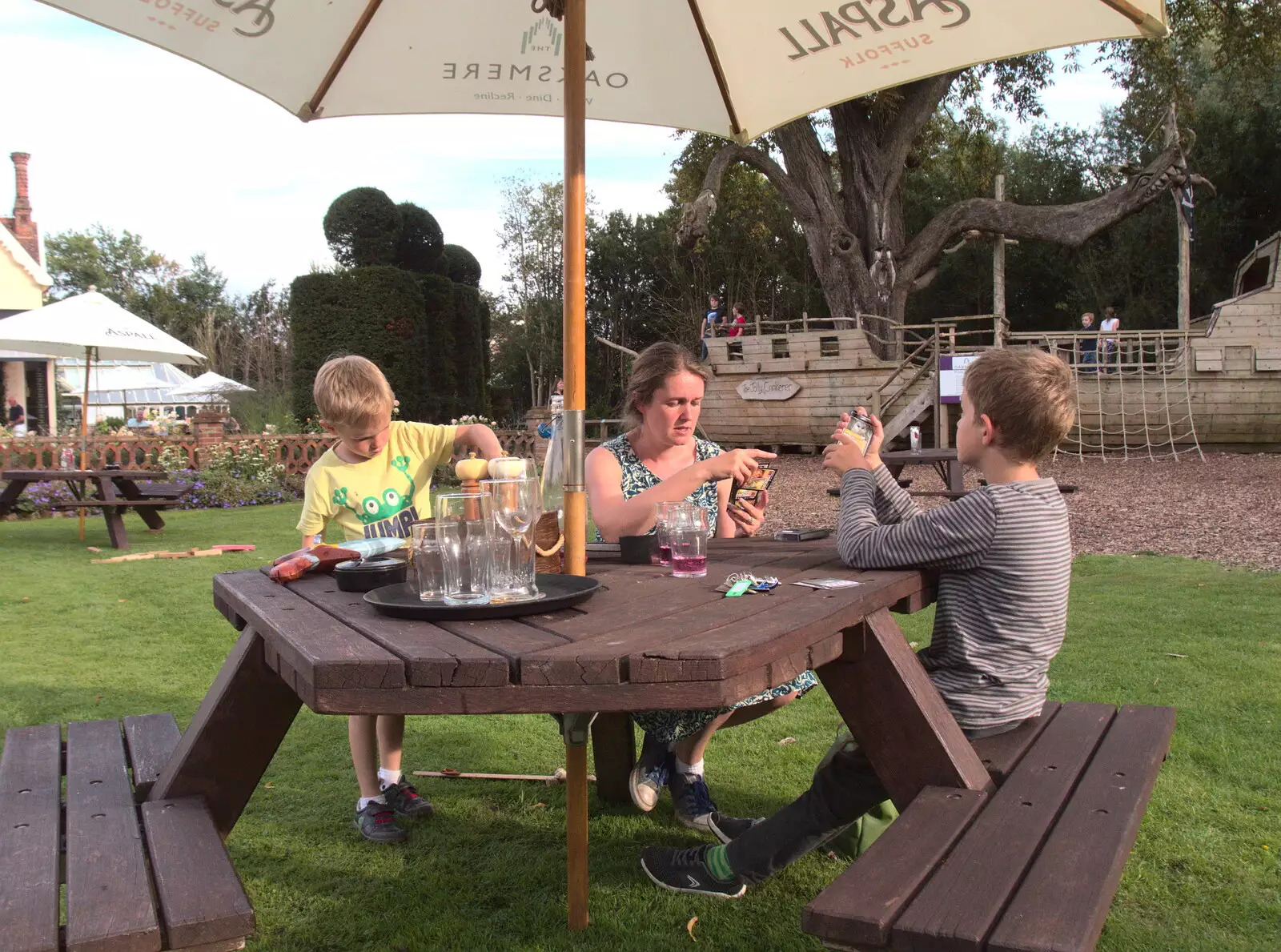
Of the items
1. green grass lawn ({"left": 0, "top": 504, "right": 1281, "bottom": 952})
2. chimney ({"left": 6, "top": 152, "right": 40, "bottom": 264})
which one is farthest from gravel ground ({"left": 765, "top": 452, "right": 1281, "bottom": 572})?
chimney ({"left": 6, "top": 152, "right": 40, "bottom": 264})

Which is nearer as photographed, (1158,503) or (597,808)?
(597,808)

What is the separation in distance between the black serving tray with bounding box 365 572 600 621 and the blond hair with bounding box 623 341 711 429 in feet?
3.94

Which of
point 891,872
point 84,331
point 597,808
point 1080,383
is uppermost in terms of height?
point 84,331

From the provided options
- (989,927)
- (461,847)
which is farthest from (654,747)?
(989,927)

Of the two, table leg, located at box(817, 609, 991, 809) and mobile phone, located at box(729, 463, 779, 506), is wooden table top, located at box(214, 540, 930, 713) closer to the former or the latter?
table leg, located at box(817, 609, 991, 809)

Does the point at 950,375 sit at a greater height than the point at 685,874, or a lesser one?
greater

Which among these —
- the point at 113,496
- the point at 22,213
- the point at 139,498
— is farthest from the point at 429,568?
the point at 22,213

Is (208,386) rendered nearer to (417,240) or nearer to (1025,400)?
(417,240)

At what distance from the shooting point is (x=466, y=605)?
1.96 meters

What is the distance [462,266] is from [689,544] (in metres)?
20.3

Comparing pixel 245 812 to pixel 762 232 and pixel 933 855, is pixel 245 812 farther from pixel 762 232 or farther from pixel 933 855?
pixel 762 232

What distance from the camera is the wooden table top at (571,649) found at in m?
1.61

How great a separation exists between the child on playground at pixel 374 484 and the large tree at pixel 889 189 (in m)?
16.5

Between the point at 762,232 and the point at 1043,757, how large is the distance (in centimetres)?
2467
